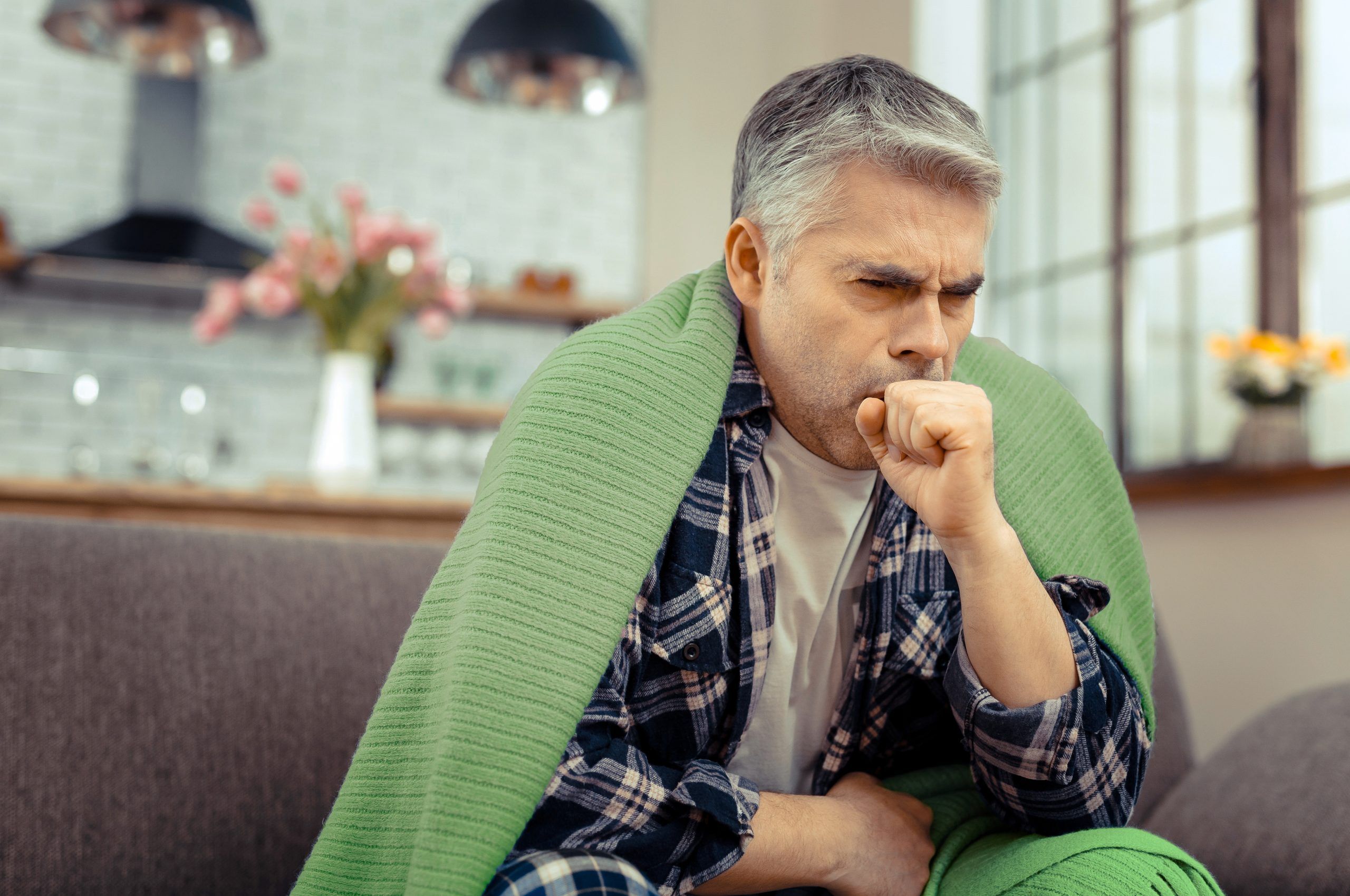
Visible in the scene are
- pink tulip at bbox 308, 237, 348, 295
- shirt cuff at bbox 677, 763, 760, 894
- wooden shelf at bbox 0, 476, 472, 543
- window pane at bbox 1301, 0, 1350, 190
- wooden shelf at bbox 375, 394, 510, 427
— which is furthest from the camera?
wooden shelf at bbox 375, 394, 510, 427

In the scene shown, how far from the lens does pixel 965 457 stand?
107 cm

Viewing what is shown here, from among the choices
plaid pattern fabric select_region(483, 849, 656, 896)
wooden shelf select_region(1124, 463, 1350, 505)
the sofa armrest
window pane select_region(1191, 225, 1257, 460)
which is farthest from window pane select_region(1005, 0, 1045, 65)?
plaid pattern fabric select_region(483, 849, 656, 896)

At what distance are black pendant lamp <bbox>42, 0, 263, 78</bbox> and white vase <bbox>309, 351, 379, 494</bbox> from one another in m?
0.90

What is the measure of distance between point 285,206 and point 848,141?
4732 mm

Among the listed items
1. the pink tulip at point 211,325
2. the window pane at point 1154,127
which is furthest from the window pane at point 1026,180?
the pink tulip at point 211,325

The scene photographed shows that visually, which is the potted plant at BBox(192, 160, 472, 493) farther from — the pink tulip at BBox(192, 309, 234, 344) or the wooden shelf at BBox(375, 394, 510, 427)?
the wooden shelf at BBox(375, 394, 510, 427)

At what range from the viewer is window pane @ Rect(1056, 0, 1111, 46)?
13.3 ft

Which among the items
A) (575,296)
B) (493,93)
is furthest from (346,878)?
(575,296)

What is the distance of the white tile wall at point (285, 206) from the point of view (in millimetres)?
5113

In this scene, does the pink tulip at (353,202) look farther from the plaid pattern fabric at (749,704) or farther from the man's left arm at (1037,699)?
the man's left arm at (1037,699)

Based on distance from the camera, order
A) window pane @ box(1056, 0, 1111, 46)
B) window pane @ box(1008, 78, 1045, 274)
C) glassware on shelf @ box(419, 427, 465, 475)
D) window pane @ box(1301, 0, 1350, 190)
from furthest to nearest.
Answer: glassware on shelf @ box(419, 427, 465, 475) → window pane @ box(1008, 78, 1045, 274) → window pane @ box(1056, 0, 1111, 46) → window pane @ box(1301, 0, 1350, 190)

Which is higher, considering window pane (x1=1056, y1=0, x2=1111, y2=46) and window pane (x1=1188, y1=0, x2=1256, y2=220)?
window pane (x1=1056, y1=0, x2=1111, y2=46)

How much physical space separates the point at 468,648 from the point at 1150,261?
3277 mm

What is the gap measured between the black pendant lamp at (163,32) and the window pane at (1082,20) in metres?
2.56
